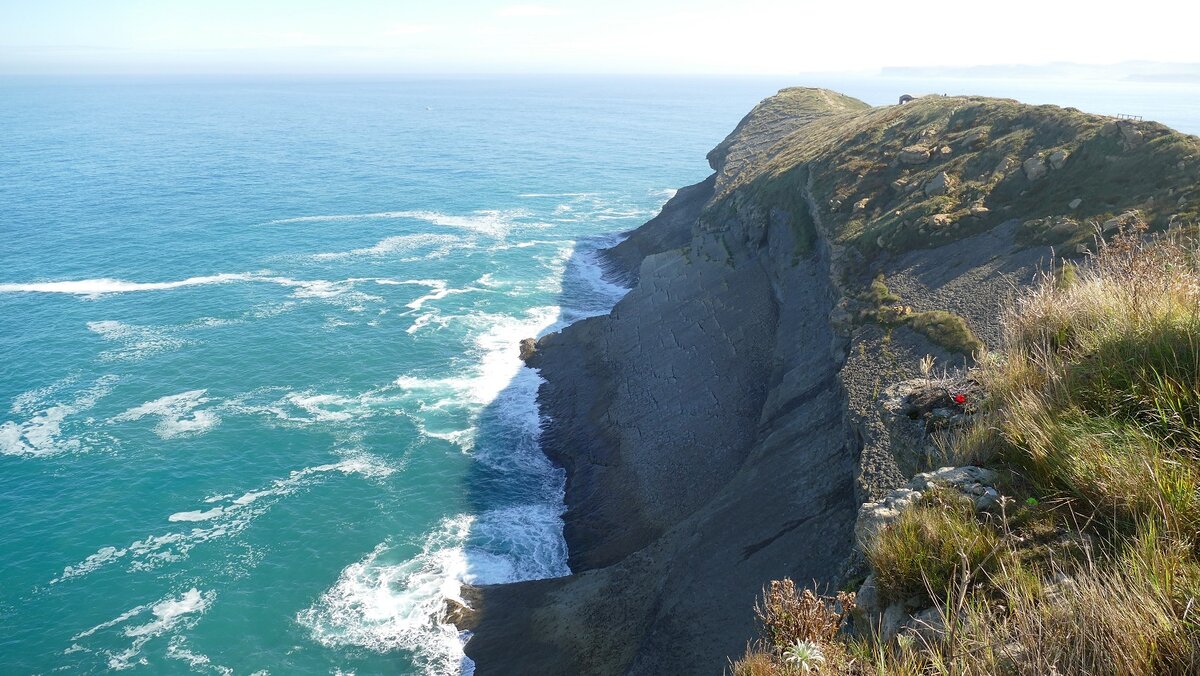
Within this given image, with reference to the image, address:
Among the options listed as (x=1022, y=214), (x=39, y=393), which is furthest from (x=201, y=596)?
(x=1022, y=214)

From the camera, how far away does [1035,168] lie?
32.8 m

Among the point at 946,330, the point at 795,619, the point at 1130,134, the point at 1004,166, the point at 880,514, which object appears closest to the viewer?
the point at 795,619

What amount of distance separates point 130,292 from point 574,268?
127 feet

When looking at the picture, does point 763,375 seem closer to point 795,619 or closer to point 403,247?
point 795,619

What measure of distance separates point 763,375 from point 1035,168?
1545 centimetres

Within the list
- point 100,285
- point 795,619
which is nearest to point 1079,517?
point 795,619

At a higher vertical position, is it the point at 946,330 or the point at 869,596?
the point at 869,596

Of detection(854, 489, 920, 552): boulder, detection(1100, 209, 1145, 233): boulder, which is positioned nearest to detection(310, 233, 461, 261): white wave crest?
detection(1100, 209, 1145, 233): boulder

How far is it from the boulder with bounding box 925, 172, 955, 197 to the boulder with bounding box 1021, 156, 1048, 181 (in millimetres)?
3397

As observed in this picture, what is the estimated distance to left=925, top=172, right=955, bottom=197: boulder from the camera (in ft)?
118

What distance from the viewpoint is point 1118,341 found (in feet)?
32.9

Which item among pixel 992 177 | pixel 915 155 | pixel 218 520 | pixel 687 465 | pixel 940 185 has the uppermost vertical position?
pixel 915 155

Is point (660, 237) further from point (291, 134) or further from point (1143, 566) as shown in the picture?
point (291, 134)

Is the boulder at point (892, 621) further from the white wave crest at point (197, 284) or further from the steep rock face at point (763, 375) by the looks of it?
the white wave crest at point (197, 284)
